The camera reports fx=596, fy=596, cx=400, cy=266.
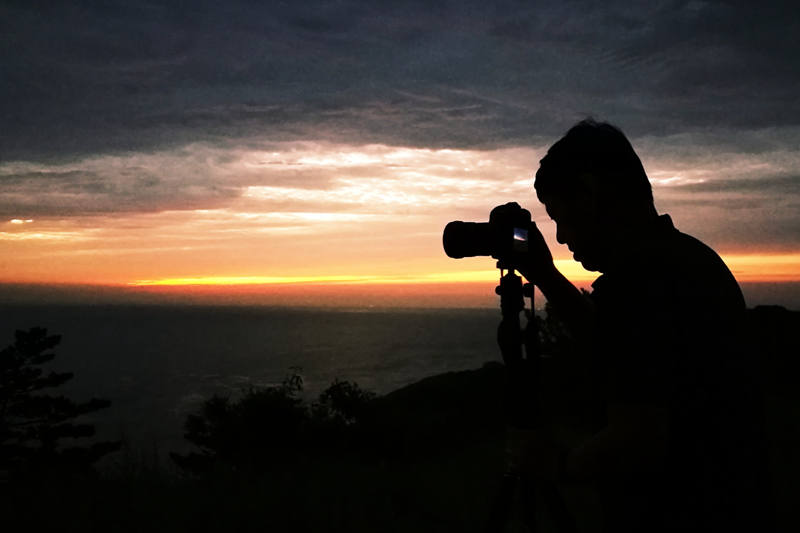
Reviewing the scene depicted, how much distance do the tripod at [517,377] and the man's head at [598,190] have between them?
376mm

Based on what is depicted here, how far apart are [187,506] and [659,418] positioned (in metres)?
3.90

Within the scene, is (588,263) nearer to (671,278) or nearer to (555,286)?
(671,278)

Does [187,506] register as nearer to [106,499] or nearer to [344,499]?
[106,499]

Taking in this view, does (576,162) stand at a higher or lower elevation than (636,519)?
higher

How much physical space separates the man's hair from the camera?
0.40 metres

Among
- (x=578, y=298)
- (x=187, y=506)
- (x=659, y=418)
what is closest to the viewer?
(x=659, y=418)

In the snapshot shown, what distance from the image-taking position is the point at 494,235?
2066mm

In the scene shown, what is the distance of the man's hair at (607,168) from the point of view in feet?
5.11

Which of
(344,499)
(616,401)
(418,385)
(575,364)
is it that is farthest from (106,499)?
(418,385)

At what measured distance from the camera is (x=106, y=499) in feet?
14.4

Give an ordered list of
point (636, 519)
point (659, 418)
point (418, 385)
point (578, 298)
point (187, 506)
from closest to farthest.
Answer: point (659, 418)
point (636, 519)
point (578, 298)
point (187, 506)
point (418, 385)

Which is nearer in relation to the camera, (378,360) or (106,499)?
(106,499)

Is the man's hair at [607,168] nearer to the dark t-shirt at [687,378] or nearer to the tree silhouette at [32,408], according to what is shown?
the dark t-shirt at [687,378]

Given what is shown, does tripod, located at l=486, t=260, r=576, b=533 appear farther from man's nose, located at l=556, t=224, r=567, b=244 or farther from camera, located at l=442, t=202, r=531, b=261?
man's nose, located at l=556, t=224, r=567, b=244
